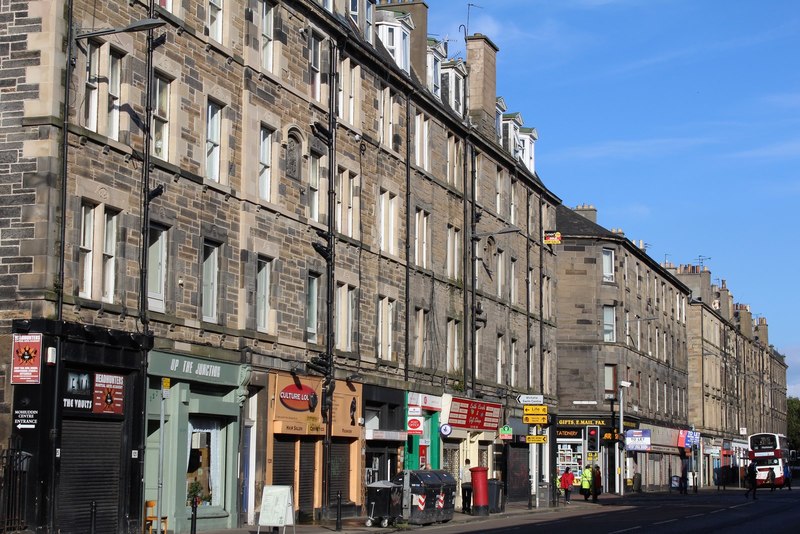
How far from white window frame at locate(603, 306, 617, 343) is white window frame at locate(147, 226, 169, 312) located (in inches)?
1983

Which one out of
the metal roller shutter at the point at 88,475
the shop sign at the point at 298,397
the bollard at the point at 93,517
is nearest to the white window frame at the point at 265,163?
the shop sign at the point at 298,397

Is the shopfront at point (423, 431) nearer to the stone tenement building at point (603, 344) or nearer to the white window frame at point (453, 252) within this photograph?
the white window frame at point (453, 252)

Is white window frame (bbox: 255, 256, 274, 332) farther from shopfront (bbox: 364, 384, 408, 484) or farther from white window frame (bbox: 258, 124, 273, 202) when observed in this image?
shopfront (bbox: 364, 384, 408, 484)

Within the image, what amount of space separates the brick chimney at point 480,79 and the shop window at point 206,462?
2489 cm

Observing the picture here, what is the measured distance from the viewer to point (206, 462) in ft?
95.7

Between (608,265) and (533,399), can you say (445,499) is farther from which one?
(608,265)

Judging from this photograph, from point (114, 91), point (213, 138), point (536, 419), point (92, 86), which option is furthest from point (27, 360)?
point (536, 419)

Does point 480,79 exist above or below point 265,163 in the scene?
above

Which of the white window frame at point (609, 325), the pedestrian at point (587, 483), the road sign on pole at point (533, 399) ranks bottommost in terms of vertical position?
the pedestrian at point (587, 483)

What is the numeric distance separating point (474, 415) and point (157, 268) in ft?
72.7

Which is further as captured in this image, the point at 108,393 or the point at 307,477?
the point at 307,477

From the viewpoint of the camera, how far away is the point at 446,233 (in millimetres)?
45750

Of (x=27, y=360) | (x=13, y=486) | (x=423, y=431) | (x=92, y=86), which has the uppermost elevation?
(x=92, y=86)

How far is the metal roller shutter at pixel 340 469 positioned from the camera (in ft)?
117
